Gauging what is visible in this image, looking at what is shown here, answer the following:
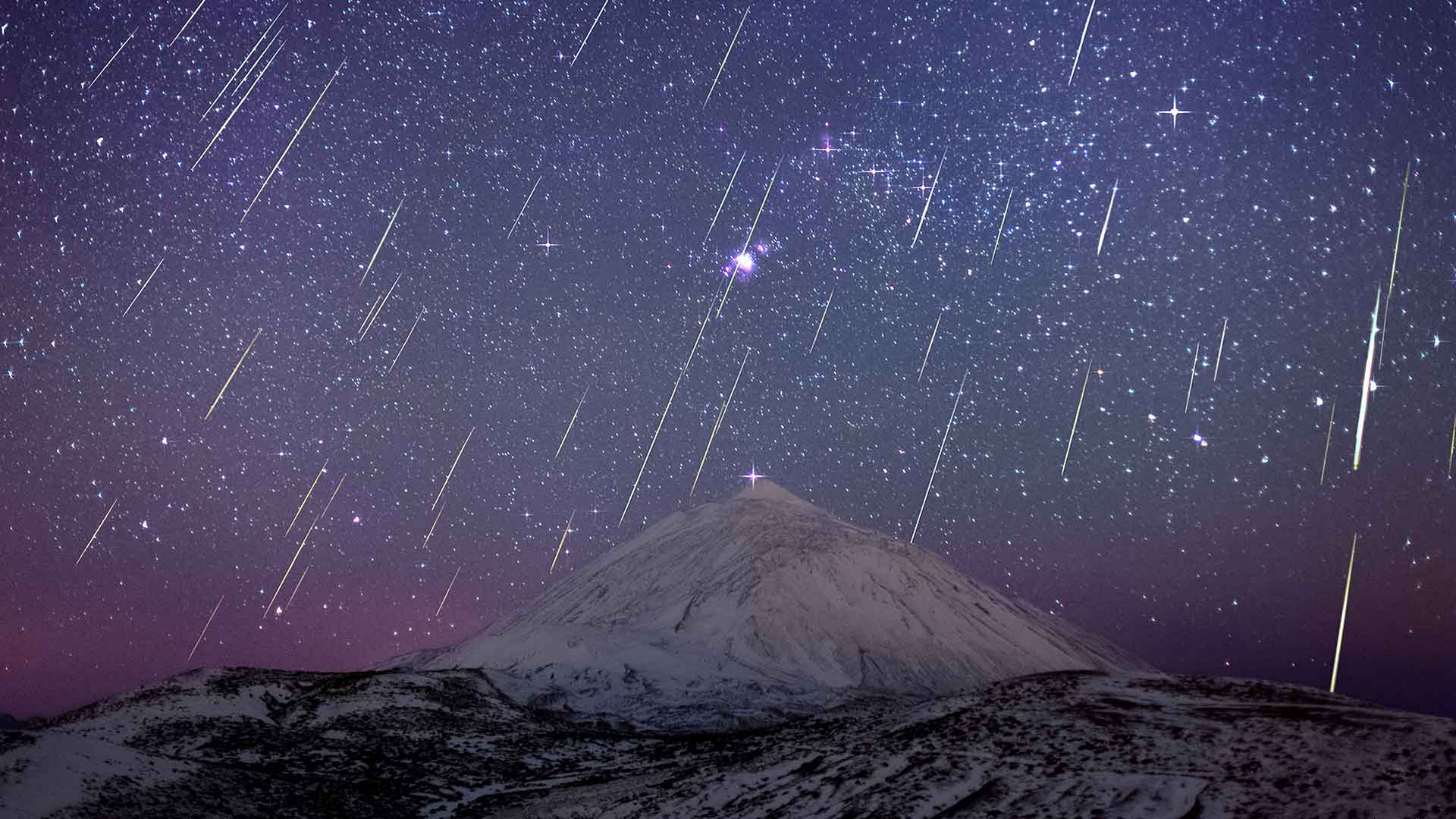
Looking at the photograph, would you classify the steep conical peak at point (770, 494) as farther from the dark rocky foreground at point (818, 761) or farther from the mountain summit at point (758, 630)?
the dark rocky foreground at point (818, 761)

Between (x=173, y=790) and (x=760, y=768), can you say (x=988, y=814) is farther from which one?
(x=173, y=790)

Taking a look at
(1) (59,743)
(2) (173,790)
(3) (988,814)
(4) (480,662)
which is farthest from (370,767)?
(4) (480,662)

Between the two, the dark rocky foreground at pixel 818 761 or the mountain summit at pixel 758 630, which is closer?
the dark rocky foreground at pixel 818 761

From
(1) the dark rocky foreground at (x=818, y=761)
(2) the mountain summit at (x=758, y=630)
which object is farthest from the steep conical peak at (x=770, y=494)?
(1) the dark rocky foreground at (x=818, y=761)

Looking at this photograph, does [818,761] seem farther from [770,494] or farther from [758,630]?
[770,494]

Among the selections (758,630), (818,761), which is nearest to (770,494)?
(758,630)

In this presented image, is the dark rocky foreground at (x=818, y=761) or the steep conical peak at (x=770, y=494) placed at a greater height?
the steep conical peak at (x=770, y=494)
